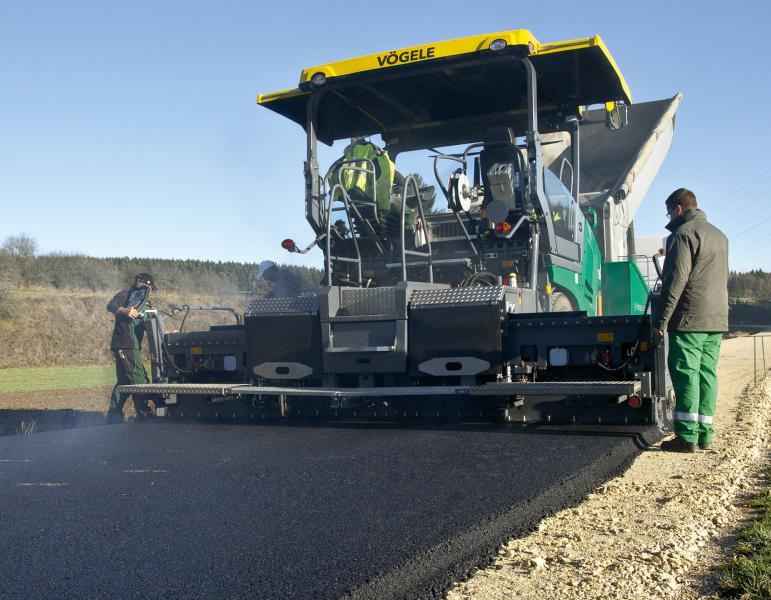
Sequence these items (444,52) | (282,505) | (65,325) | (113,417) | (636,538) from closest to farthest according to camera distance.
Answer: (636,538) < (282,505) < (444,52) < (113,417) < (65,325)

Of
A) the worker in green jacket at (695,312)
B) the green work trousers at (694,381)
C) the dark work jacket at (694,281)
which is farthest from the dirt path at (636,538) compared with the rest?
the dark work jacket at (694,281)

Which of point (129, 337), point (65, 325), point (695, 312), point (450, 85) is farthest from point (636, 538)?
point (65, 325)

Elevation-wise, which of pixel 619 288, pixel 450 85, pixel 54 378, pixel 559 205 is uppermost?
pixel 450 85

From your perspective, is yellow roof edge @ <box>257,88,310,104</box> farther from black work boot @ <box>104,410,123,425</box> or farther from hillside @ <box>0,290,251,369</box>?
hillside @ <box>0,290,251,369</box>

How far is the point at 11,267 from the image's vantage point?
101 ft

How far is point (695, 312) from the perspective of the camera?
16.7 feet

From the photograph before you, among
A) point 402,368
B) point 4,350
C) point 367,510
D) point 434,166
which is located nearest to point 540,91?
point 434,166

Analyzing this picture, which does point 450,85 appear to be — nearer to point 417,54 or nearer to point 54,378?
point 417,54

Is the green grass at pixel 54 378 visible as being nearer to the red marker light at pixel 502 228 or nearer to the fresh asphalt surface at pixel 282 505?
the fresh asphalt surface at pixel 282 505

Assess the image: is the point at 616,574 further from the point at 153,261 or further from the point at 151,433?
the point at 153,261

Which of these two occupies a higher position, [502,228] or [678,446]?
[502,228]

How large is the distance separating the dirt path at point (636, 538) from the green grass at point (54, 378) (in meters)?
12.7

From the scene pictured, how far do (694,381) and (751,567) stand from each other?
2.54 m

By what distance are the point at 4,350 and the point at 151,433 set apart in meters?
21.0
